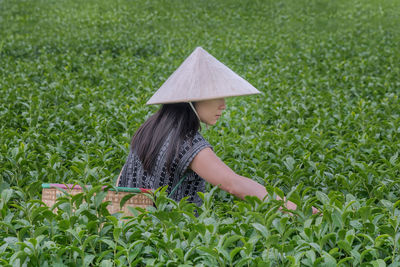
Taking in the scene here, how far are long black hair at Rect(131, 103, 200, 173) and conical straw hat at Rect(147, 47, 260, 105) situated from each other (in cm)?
12

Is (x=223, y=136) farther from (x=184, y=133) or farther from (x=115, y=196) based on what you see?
Result: (x=115, y=196)

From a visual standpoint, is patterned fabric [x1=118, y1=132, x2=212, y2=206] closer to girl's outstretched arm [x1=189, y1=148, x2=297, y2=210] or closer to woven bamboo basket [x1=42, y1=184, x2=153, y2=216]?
girl's outstretched arm [x1=189, y1=148, x2=297, y2=210]

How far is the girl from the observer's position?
2994mm

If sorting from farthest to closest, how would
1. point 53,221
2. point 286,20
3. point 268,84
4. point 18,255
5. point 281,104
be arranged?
point 286,20 → point 268,84 → point 281,104 → point 53,221 → point 18,255

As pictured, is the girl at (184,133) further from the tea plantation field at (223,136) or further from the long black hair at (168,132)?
the tea plantation field at (223,136)

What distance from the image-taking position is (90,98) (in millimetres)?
7227

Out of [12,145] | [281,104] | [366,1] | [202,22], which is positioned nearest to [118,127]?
[12,145]

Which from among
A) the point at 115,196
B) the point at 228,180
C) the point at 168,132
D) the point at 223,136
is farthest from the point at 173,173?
the point at 223,136

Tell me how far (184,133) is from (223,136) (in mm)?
1886

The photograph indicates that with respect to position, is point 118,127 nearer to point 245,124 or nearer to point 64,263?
point 245,124

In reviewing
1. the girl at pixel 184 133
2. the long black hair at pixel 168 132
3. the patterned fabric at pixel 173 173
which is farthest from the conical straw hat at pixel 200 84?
the patterned fabric at pixel 173 173

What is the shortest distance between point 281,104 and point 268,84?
1710 mm

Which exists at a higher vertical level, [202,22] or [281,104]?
[202,22]

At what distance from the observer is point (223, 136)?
16.1 feet
